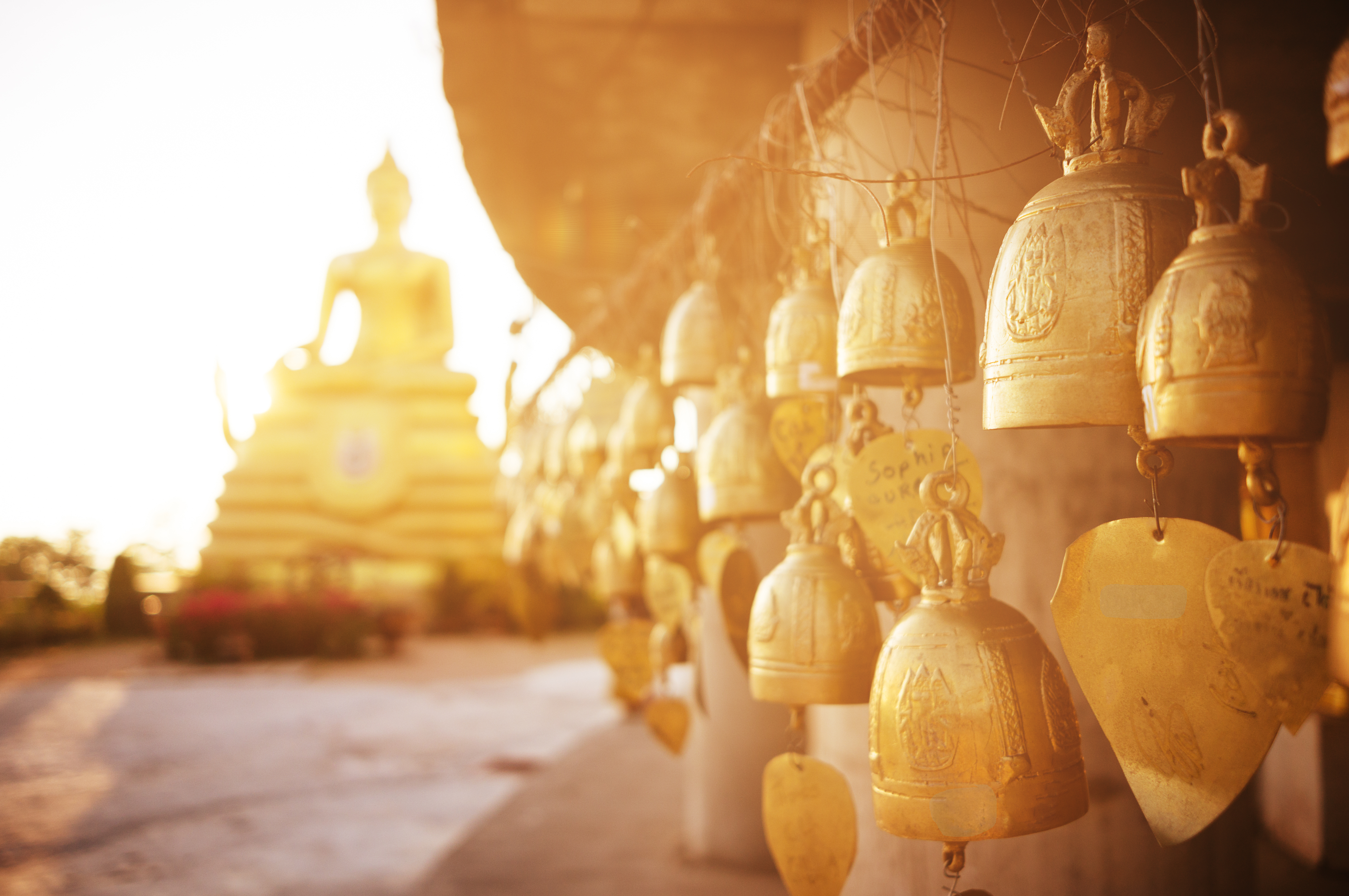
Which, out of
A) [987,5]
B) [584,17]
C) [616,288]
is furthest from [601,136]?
[987,5]

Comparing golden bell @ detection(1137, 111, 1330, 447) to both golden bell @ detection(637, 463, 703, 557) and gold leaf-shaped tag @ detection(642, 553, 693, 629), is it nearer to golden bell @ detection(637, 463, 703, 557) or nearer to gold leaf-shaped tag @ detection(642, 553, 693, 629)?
golden bell @ detection(637, 463, 703, 557)

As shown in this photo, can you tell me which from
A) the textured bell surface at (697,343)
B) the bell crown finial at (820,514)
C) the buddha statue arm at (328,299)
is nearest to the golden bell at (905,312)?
the bell crown finial at (820,514)

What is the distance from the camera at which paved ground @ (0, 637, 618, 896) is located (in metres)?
5.32

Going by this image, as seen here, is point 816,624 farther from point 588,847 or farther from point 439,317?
point 439,317

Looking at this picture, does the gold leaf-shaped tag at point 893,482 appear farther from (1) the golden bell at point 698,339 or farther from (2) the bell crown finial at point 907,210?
(1) the golden bell at point 698,339

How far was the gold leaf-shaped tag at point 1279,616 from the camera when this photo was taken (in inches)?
35.7

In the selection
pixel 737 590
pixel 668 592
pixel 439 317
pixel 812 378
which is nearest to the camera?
pixel 812 378

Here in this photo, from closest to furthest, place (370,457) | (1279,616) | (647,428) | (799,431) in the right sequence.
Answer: (1279,616), (799,431), (647,428), (370,457)

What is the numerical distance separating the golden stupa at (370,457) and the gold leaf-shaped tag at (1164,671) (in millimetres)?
14530

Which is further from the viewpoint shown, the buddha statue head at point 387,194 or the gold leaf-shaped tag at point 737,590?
the buddha statue head at point 387,194

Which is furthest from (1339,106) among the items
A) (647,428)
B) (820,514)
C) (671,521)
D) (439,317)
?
(439,317)

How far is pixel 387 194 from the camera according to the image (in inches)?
628

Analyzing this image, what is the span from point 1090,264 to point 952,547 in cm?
36

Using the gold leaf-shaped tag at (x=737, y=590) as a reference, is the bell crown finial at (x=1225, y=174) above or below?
above
